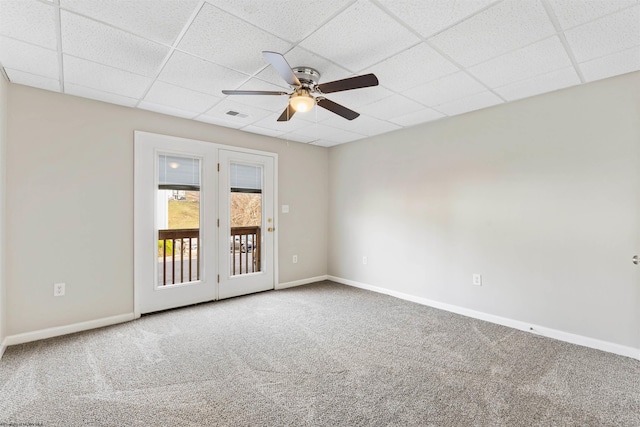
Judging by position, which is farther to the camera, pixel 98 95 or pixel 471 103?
pixel 471 103

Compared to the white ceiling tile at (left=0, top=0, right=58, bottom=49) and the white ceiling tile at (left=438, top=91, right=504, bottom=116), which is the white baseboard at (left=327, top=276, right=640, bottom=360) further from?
the white ceiling tile at (left=0, top=0, right=58, bottom=49)

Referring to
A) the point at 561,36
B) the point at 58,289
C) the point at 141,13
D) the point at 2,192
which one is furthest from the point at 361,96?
the point at 58,289

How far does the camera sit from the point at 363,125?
4.08 meters

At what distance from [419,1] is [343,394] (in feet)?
8.21

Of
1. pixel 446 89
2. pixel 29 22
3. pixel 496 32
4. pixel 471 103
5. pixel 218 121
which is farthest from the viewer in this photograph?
pixel 218 121

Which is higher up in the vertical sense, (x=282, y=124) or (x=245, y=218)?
(x=282, y=124)

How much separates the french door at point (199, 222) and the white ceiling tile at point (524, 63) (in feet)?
10.1

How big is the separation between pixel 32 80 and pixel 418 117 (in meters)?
3.96

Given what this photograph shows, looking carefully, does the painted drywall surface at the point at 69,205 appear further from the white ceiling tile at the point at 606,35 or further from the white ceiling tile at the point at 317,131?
the white ceiling tile at the point at 606,35

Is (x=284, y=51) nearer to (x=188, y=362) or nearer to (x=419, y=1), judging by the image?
(x=419, y=1)

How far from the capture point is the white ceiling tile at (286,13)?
1.74 m

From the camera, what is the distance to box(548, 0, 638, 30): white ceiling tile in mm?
1732

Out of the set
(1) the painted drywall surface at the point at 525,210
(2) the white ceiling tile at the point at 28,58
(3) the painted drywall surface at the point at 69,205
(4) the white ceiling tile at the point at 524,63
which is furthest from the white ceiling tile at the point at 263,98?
(1) the painted drywall surface at the point at 525,210

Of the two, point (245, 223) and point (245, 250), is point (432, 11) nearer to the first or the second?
point (245, 223)
